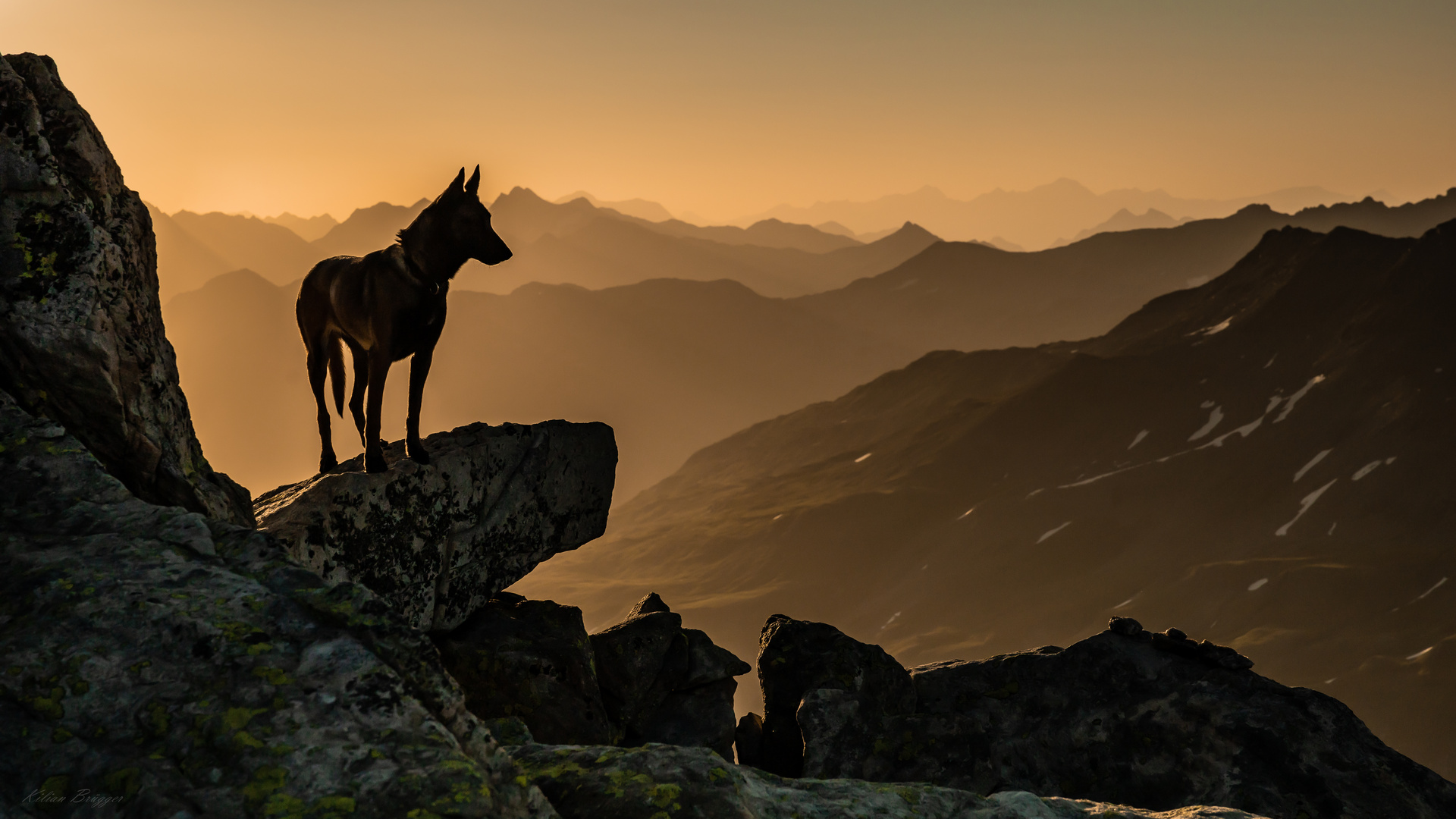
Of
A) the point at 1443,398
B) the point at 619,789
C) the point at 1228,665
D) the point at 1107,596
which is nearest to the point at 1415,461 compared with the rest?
the point at 1443,398

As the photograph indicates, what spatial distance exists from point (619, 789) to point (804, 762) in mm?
8143

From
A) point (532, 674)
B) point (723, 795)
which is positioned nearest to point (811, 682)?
point (532, 674)

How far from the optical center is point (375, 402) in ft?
44.1

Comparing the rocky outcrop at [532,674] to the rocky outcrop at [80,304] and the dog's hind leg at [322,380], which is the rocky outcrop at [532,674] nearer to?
the dog's hind leg at [322,380]

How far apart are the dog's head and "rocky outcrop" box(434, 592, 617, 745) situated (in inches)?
249

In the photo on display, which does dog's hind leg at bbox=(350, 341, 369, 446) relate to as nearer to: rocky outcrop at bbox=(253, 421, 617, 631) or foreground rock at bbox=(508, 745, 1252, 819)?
rocky outcrop at bbox=(253, 421, 617, 631)

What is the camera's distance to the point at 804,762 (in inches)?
571

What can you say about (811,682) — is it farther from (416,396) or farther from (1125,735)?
(416,396)

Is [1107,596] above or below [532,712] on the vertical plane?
above

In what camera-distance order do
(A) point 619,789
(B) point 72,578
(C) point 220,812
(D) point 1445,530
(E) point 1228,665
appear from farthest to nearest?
(D) point 1445,530, (E) point 1228,665, (A) point 619,789, (B) point 72,578, (C) point 220,812

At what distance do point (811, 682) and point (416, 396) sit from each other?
829 cm

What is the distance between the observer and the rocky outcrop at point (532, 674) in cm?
1438

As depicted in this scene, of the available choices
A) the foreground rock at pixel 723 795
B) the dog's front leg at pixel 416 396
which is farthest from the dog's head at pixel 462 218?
the foreground rock at pixel 723 795

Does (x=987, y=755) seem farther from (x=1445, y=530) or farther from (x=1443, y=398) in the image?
(x=1443, y=398)
